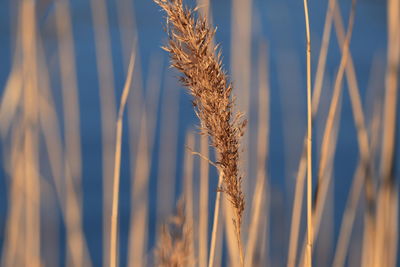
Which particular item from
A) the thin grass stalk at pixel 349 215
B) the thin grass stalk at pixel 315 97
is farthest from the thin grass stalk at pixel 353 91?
the thin grass stalk at pixel 349 215

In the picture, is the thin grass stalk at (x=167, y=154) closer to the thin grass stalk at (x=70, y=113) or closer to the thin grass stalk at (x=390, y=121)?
the thin grass stalk at (x=70, y=113)

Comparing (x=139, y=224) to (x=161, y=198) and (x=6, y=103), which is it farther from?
(x=6, y=103)

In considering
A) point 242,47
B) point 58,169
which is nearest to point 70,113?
point 58,169

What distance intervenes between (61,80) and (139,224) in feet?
1.44

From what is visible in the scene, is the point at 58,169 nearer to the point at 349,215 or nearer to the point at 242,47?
the point at 242,47

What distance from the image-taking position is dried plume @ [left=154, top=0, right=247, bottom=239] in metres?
0.52

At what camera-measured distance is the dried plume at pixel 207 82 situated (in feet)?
1.70

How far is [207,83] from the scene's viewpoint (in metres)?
0.52

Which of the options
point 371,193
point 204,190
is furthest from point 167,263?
point 204,190

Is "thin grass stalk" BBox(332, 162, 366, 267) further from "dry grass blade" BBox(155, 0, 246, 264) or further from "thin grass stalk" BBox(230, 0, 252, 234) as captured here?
"dry grass blade" BBox(155, 0, 246, 264)

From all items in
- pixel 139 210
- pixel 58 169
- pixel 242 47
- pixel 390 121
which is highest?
pixel 242 47

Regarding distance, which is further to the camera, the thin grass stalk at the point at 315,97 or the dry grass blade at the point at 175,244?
the thin grass stalk at the point at 315,97

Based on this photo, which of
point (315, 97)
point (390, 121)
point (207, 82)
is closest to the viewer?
point (207, 82)

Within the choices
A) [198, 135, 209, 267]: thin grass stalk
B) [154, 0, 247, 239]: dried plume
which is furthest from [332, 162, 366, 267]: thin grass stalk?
[154, 0, 247, 239]: dried plume
